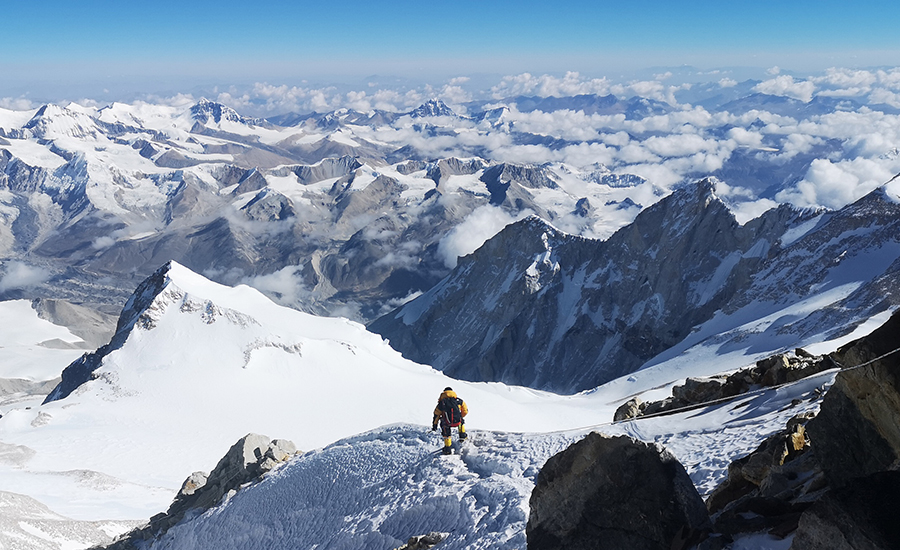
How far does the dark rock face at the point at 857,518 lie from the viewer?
7867 mm

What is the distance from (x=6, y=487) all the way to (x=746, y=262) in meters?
143

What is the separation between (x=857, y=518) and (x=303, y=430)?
2355 inches

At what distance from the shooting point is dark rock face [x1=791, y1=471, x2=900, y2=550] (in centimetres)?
787

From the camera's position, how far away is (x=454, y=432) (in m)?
24.0

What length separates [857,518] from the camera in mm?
8000

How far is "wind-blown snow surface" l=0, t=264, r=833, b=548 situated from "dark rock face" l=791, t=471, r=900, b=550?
6.79 meters

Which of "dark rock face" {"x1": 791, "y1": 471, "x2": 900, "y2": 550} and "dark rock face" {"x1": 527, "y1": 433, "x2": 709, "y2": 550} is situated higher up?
"dark rock face" {"x1": 791, "y1": 471, "x2": 900, "y2": 550}

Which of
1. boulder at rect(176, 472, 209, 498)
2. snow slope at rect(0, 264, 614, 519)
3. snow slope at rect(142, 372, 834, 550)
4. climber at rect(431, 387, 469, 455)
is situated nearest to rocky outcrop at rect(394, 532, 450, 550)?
snow slope at rect(142, 372, 834, 550)

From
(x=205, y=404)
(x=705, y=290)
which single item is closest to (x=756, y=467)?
(x=205, y=404)

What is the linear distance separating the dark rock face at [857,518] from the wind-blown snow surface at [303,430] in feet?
22.3

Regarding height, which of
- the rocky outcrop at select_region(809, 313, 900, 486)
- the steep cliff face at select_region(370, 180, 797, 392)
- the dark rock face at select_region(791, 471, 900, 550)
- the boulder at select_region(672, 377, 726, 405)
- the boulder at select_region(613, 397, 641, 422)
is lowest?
the steep cliff face at select_region(370, 180, 797, 392)

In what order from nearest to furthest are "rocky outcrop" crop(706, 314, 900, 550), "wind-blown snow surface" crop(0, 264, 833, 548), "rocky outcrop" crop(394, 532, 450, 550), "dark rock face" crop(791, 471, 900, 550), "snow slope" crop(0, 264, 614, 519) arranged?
"dark rock face" crop(791, 471, 900, 550)
"rocky outcrop" crop(706, 314, 900, 550)
"rocky outcrop" crop(394, 532, 450, 550)
"wind-blown snow surface" crop(0, 264, 833, 548)
"snow slope" crop(0, 264, 614, 519)

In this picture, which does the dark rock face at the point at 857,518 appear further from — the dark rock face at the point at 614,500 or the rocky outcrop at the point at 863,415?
the dark rock face at the point at 614,500

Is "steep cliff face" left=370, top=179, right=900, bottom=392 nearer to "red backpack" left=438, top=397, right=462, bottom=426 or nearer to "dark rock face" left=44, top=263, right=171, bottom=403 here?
"red backpack" left=438, top=397, right=462, bottom=426
